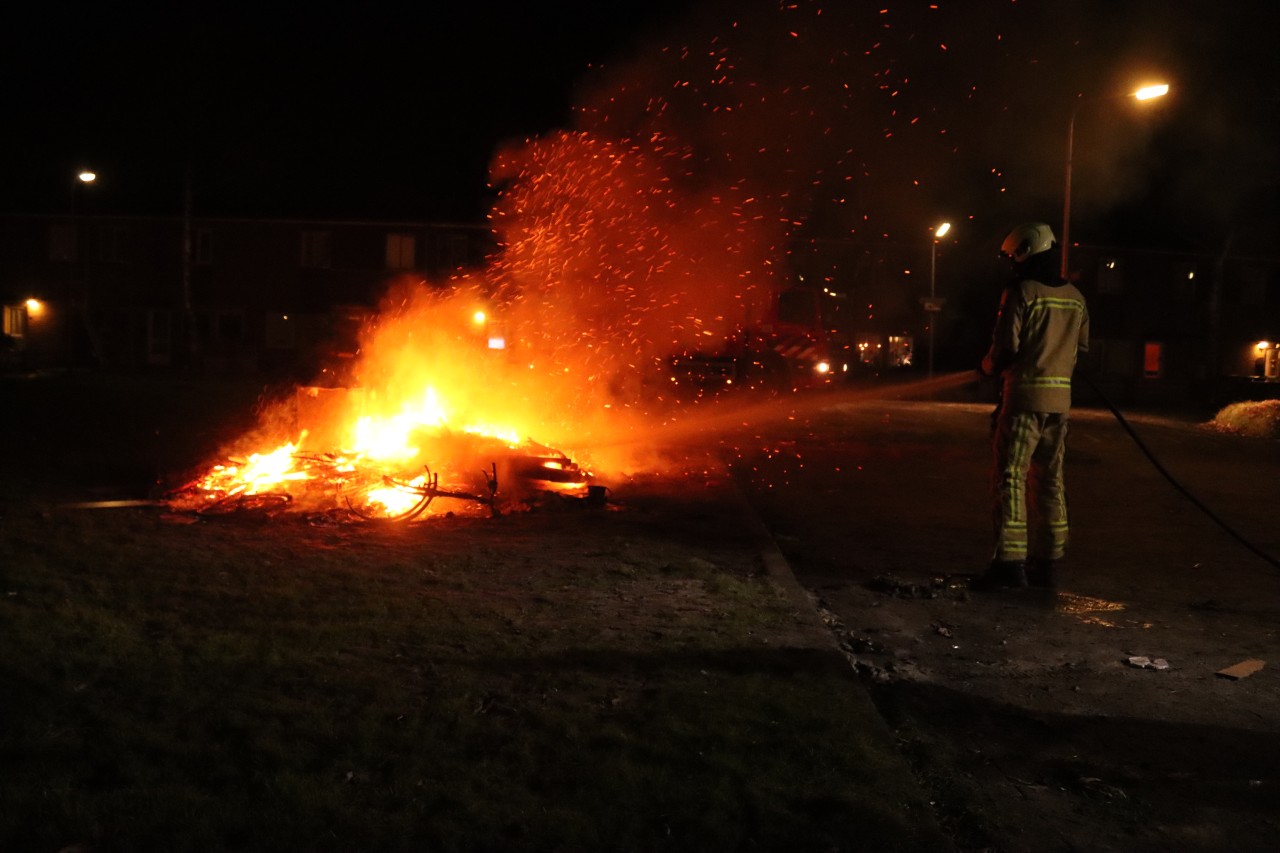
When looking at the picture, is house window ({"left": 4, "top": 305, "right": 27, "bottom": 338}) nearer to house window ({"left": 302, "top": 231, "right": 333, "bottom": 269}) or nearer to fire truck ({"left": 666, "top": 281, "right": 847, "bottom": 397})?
house window ({"left": 302, "top": 231, "right": 333, "bottom": 269})

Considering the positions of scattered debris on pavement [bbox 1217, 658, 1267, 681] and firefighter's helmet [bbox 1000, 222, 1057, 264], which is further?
firefighter's helmet [bbox 1000, 222, 1057, 264]

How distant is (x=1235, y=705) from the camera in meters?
4.66

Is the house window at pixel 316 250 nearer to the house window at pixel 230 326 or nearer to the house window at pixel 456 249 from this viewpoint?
the house window at pixel 230 326

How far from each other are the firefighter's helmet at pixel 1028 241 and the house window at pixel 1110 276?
40.7 metres

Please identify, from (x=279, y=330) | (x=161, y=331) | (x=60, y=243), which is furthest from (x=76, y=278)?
(x=279, y=330)

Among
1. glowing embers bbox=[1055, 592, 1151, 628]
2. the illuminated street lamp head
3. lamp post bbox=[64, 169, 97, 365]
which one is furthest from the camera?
lamp post bbox=[64, 169, 97, 365]

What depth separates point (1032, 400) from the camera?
6.66m

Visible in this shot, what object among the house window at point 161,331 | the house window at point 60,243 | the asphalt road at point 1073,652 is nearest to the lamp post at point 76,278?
the house window at point 60,243

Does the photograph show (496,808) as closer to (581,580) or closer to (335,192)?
(581,580)

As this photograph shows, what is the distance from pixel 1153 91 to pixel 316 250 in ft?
101

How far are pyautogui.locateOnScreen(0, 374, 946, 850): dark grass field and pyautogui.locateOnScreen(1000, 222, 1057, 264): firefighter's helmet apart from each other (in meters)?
2.84

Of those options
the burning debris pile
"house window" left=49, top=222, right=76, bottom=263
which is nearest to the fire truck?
the burning debris pile

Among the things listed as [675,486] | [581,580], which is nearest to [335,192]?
[675,486]

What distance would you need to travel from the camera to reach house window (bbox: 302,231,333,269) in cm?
3825
